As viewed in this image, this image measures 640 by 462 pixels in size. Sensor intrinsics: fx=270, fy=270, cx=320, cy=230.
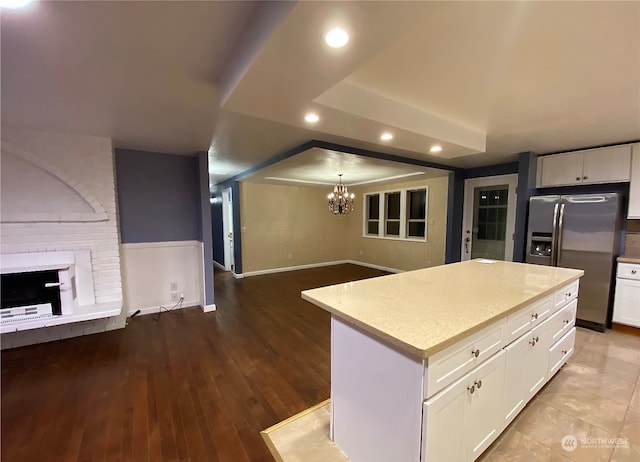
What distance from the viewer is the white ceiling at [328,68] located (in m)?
1.19

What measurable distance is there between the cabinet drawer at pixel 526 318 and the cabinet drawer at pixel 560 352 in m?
0.41

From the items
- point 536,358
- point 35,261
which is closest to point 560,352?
point 536,358

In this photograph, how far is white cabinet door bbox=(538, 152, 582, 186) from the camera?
3.48m

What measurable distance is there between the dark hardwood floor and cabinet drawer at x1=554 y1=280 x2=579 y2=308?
6.30 ft

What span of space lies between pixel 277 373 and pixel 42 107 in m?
2.96

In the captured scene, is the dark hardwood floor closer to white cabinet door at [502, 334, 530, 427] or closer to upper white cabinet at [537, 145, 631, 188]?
white cabinet door at [502, 334, 530, 427]

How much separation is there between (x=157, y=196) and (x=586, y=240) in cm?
553

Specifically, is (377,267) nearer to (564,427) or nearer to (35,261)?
(564,427)

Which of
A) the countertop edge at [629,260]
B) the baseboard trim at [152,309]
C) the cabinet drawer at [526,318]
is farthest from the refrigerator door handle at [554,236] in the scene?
the baseboard trim at [152,309]

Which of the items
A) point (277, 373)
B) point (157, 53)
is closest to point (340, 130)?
point (157, 53)

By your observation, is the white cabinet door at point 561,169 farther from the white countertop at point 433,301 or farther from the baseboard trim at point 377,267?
the baseboard trim at point 377,267

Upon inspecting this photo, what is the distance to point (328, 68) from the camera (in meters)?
1.43

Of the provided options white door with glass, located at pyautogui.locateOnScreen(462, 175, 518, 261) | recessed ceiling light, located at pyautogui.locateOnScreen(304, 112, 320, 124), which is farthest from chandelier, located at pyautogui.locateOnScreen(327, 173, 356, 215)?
recessed ceiling light, located at pyautogui.locateOnScreen(304, 112, 320, 124)

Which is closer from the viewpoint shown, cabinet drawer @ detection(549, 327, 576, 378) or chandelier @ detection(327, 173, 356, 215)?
cabinet drawer @ detection(549, 327, 576, 378)
